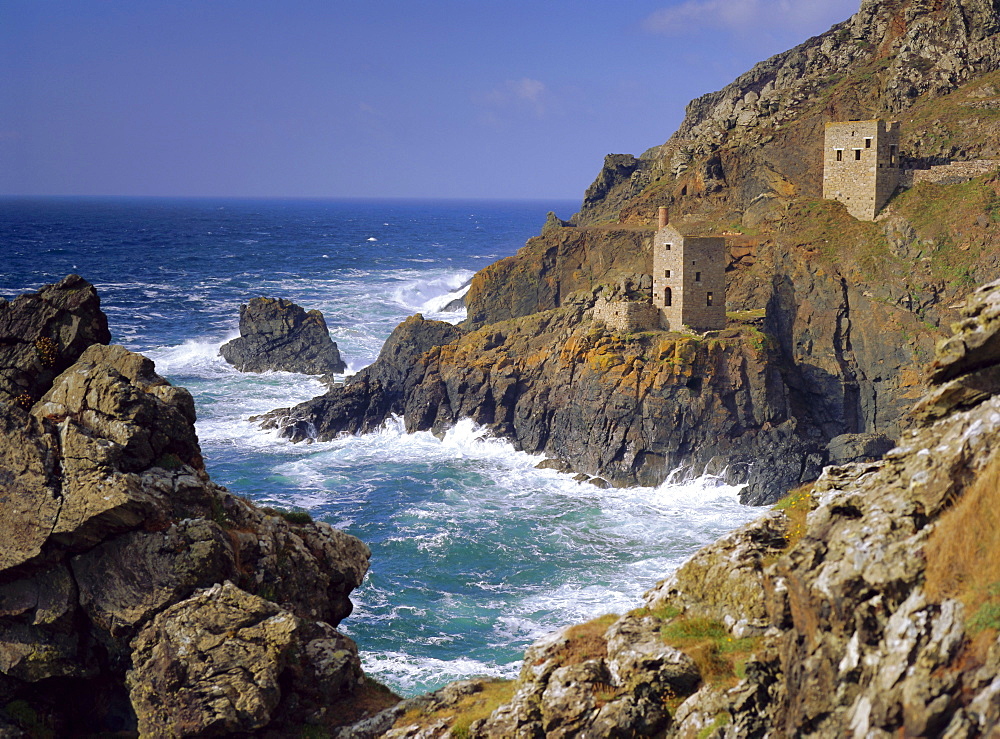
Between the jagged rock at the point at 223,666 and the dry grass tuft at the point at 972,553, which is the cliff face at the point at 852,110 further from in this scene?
the dry grass tuft at the point at 972,553

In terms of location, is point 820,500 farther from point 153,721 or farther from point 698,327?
point 698,327

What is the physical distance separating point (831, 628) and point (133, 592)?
483 inches

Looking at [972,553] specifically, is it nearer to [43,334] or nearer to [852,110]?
[43,334]

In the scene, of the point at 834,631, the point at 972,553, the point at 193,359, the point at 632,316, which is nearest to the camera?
the point at 972,553

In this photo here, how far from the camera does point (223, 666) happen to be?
56.9ft

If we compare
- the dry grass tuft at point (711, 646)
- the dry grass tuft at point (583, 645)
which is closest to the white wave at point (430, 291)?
the dry grass tuft at point (583, 645)

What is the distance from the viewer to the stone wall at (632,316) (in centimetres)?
5497

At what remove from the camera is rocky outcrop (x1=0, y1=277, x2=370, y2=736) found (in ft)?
57.1

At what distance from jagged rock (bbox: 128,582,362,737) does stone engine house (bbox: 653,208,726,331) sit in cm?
3925

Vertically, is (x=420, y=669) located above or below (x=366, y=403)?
below

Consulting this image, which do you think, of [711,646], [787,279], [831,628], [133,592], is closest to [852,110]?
[787,279]

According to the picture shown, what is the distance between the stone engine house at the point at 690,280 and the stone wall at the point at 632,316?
0.59 metres

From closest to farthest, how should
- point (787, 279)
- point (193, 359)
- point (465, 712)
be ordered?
1. point (465, 712)
2. point (787, 279)
3. point (193, 359)

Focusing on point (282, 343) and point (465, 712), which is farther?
point (282, 343)
